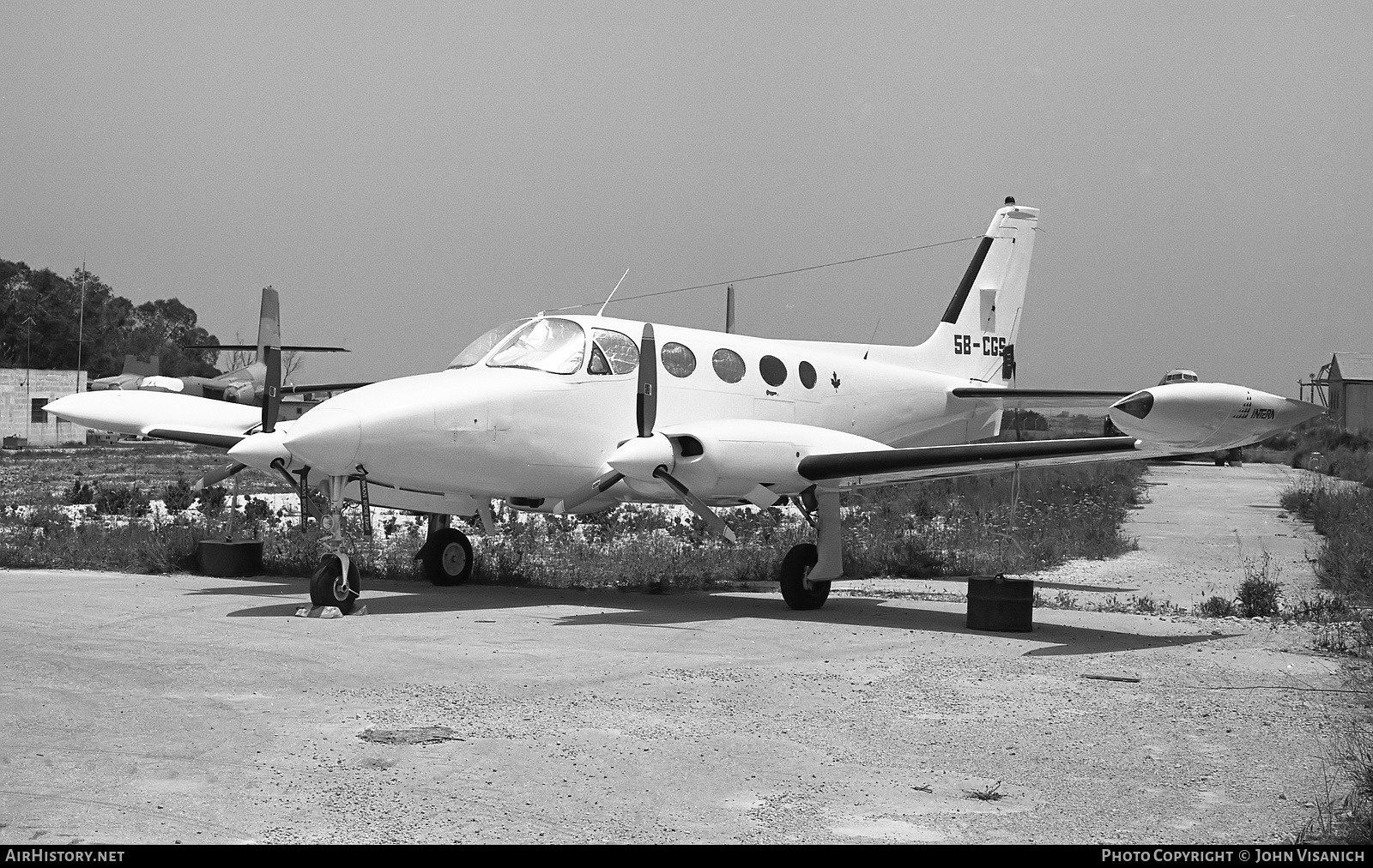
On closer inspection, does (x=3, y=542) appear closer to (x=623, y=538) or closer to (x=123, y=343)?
(x=623, y=538)

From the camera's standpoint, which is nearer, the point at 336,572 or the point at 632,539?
the point at 336,572

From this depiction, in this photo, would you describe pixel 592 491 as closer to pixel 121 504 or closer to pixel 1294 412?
pixel 1294 412

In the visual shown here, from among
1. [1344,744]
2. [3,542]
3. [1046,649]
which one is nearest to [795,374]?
[1046,649]

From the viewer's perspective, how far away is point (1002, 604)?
1159 centimetres

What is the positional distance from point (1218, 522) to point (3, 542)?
910 inches

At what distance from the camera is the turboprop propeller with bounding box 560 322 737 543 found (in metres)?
12.5

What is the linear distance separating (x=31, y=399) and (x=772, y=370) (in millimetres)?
65510

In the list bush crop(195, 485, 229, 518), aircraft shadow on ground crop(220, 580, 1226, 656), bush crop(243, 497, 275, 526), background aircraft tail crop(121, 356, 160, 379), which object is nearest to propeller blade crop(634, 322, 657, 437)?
aircraft shadow on ground crop(220, 580, 1226, 656)

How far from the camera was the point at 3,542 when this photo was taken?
701 inches

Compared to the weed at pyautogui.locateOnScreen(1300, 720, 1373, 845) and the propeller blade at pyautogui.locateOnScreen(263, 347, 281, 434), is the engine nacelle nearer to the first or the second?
the propeller blade at pyautogui.locateOnScreen(263, 347, 281, 434)

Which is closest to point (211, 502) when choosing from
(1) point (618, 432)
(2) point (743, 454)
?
(1) point (618, 432)

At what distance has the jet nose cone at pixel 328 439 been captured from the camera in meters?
11.7

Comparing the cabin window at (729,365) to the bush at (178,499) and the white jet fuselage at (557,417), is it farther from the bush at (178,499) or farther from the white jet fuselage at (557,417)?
the bush at (178,499)

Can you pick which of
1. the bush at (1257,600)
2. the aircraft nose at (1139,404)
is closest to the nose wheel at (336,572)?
the aircraft nose at (1139,404)
